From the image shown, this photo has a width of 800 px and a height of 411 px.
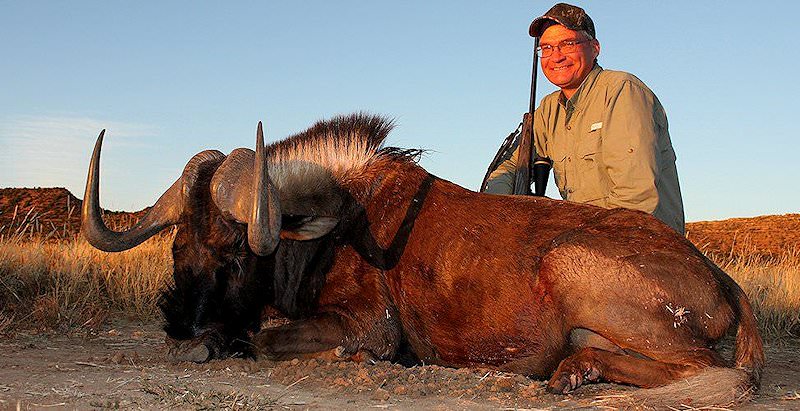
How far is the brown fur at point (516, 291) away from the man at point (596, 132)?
4.04ft

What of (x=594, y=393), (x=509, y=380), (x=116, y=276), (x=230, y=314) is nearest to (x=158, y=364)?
(x=230, y=314)

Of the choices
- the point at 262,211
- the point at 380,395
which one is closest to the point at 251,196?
the point at 262,211

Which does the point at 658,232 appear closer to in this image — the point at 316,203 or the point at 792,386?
the point at 792,386

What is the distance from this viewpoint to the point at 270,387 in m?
4.13

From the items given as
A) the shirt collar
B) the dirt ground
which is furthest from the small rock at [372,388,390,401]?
the shirt collar

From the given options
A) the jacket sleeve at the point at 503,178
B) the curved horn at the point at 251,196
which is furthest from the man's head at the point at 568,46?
the curved horn at the point at 251,196

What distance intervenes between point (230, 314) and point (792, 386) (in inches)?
135

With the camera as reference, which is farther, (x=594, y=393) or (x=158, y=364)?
(x=158, y=364)

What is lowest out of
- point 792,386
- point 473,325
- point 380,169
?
point 792,386

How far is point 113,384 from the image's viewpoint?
13.3 feet

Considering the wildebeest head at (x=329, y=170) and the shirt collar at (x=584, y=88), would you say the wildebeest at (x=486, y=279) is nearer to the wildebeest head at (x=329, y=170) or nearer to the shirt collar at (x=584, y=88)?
the wildebeest head at (x=329, y=170)

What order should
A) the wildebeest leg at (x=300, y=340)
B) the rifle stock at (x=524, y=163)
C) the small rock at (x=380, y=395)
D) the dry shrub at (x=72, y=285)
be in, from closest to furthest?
the small rock at (x=380, y=395) → the wildebeest leg at (x=300, y=340) → the dry shrub at (x=72, y=285) → the rifle stock at (x=524, y=163)

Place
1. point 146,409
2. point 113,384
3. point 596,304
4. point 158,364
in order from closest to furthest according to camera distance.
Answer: point 146,409 → point 113,384 → point 596,304 → point 158,364

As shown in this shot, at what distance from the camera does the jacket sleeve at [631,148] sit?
5.86 meters
